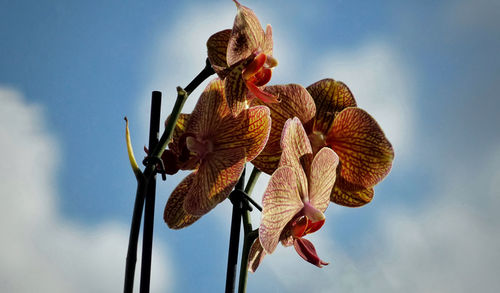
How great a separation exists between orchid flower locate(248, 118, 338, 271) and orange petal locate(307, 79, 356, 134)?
0.23ft

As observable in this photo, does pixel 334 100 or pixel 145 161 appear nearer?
pixel 145 161

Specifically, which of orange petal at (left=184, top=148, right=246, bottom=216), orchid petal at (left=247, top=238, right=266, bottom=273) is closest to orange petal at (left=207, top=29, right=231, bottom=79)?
orange petal at (left=184, top=148, right=246, bottom=216)

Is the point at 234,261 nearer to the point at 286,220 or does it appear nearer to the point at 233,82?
the point at 286,220

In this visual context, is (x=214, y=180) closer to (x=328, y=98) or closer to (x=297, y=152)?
(x=297, y=152)

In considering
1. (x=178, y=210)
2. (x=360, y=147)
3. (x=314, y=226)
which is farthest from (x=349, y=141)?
(x=178, y=210)

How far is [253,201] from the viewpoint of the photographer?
640 mm

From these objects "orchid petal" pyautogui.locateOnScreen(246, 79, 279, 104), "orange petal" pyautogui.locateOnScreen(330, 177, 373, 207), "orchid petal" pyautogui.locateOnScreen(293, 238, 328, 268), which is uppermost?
"orchid petal" pyautogui.locateOnScreen(246, 79, 279, 104)

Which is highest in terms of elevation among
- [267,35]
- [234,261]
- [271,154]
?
[267,35]

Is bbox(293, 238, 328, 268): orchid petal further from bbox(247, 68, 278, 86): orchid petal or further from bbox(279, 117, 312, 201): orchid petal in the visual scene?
bbox(247, 68, 278, 86): orchid petal

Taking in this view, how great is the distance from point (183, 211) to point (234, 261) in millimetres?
86

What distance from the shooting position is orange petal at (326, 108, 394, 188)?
2.11ft

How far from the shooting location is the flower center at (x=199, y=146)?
0.58 meters

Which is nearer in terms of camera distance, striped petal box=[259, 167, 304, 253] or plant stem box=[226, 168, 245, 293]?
striped petal box=[259, 167, 304, 253]

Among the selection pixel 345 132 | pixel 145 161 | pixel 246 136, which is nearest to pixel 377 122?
pixel 345 132
